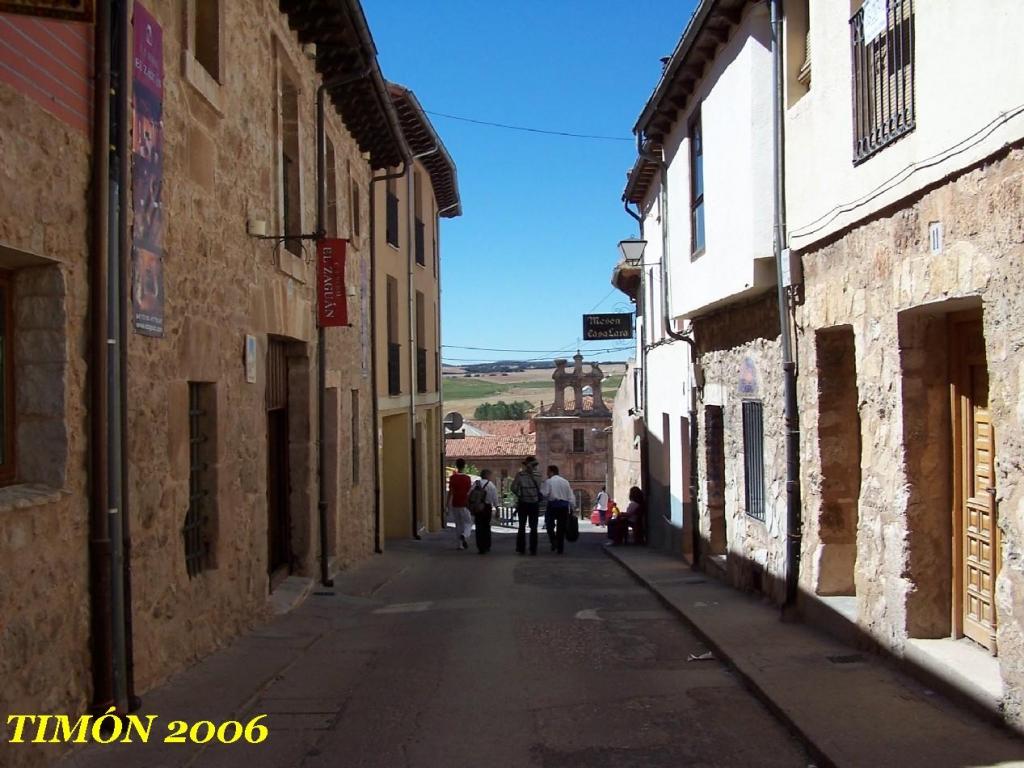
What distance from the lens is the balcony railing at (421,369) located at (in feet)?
70.0

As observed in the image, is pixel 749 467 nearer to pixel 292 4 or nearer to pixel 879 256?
pixel 879 256

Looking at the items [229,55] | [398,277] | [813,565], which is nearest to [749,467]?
[813,565]

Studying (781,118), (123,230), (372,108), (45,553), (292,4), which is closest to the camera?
(45,553)

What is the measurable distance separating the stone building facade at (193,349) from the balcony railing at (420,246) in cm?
789

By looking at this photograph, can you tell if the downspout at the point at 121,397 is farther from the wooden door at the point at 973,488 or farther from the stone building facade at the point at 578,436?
the stone building facade at the point at 578,436

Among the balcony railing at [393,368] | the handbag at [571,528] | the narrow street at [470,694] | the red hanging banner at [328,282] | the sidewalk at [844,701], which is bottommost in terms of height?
the handbag at [571,528]

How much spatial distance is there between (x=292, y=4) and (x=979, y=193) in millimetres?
7305

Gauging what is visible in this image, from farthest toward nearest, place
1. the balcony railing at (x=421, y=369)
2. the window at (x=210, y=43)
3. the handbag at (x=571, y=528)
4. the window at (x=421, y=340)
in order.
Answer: the window at (x=421, y=340) → the balcony railing at (x=421, y=369) → the handbag at (x=571, y=528) → the window at (x=210, y=43)

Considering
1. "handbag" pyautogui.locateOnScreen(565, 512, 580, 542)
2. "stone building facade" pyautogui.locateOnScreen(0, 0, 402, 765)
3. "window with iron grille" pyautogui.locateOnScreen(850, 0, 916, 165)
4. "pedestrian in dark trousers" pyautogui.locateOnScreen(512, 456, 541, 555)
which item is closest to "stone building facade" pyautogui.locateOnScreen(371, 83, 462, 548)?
"pedestrian in dark trousers" pyautogui.locateOnScreen(512, 456, 541, 555)

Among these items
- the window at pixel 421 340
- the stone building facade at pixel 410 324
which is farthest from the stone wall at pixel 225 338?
the window at pixel 421 340

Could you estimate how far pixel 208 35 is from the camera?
785 centimetres

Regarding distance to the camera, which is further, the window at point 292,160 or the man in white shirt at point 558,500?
the man in white shirt at point 558,500

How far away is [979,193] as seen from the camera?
17.0ft

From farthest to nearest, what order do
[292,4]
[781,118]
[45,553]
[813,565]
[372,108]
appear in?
[372,108] < [292,4] < [781,118] < [813,565] < [45,553]
